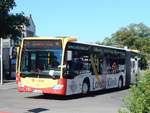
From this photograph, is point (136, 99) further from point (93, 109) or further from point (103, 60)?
point (103, 60)

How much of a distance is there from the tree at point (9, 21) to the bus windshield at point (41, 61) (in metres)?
15.5

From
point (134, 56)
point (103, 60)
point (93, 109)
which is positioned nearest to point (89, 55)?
point (103, 60)

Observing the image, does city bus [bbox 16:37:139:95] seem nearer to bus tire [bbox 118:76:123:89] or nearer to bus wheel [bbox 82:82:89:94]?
bus wheel [bbox 82:82:89:94]

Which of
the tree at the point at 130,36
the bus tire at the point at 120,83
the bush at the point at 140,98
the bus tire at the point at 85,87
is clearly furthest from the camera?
the tree at the point at 130,36

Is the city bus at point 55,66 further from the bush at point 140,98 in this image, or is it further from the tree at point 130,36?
the tree at point 130,36

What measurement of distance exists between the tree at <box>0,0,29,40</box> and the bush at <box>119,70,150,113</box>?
2943 centimetres

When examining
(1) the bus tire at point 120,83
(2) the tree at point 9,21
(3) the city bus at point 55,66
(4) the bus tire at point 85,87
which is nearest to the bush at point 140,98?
(3) the city bus at point 55,66

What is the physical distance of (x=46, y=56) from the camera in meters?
21.6

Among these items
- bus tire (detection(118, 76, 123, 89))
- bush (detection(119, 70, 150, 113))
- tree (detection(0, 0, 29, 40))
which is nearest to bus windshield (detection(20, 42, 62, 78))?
bus tire (detection(118, 76, 123, 89))

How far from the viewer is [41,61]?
70.7ft

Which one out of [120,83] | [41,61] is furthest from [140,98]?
[120,83]

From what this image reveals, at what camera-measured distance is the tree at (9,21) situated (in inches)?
1475

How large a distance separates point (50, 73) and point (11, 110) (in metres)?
4.39

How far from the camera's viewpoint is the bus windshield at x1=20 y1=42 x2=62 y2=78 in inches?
835
